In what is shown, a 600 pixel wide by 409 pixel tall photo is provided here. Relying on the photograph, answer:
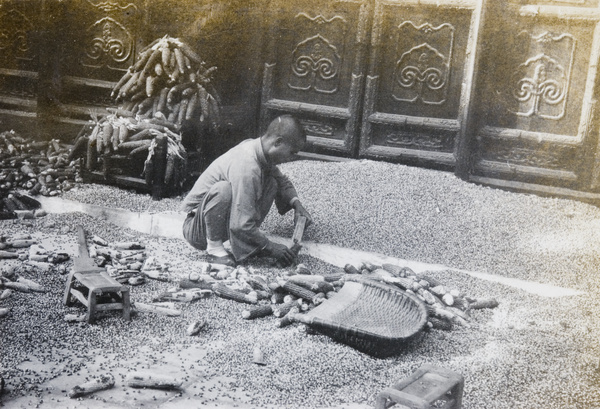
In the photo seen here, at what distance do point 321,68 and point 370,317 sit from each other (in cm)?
353

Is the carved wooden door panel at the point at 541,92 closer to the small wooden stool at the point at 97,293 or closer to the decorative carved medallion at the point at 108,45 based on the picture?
the decorative carved medallion at the point at 108,45

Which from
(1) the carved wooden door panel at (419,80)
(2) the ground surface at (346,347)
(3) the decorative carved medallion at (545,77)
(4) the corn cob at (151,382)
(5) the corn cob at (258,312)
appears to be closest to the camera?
(4) the corn cob at (151,382)

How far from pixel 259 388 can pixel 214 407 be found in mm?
243

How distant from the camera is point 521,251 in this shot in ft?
15.5

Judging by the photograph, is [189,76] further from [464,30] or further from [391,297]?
[391,297]

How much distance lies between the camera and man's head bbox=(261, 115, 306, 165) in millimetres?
4406

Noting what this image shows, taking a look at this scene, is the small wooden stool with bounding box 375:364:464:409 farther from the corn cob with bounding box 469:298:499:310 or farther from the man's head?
the man's head

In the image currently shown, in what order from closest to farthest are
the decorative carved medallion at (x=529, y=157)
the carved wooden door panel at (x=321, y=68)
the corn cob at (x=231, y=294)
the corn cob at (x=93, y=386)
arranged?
1. the corn cob at (x=93, y=386)
2. the corn cob at (x=231, y=294)
3. the decorative carved medallion at (x=529, y=157)
4. the carved wooden door panel at (x=321, y=68)

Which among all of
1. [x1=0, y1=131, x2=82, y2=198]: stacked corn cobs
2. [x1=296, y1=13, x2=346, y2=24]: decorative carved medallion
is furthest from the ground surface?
[x1=296, y1=13, x2=346, y2=24]: decorative carved medallion

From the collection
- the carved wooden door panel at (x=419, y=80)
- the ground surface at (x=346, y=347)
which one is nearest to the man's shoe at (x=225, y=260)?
the ground surface at (x=346, y=347)

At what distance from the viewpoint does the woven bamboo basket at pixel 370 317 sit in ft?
10.9

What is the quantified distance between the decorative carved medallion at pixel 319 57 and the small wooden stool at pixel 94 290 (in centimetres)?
340

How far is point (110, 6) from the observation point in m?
6.86

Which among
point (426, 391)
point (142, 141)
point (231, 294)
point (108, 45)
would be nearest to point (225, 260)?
point (231, 294)
